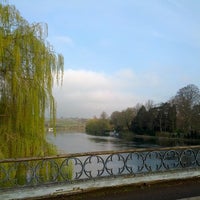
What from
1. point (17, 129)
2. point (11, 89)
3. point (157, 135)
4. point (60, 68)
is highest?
point (60, 68)

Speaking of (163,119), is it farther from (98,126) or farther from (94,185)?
(94,185)

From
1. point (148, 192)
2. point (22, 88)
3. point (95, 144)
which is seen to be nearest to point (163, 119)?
point (95, 144)

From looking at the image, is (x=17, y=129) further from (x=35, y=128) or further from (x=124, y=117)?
(x=124, y=117)

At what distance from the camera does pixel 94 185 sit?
19.9 feet

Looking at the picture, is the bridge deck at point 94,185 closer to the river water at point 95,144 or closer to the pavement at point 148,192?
the pavement at point 148,192

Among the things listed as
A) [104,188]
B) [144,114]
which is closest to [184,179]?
[104,188]

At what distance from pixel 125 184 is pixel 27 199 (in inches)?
83.1

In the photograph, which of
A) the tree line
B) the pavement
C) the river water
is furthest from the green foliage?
the pavement

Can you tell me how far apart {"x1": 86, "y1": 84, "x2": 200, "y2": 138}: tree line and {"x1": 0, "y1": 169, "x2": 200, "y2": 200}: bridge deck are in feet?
148

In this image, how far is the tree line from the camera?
51188mm

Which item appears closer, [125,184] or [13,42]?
[125,184]

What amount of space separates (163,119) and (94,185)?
219 ft

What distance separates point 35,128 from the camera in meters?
7.86

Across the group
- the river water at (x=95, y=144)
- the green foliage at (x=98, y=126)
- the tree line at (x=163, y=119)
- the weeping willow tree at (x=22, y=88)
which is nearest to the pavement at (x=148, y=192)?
the weeping willow tree at (x=22, y=88)
